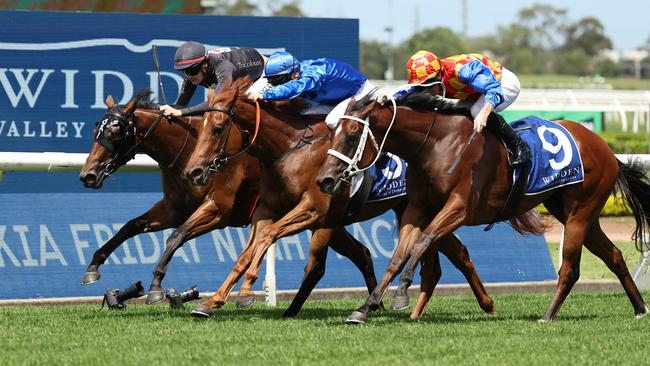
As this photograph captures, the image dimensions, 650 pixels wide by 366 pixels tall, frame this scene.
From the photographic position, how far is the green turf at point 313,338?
5.76m

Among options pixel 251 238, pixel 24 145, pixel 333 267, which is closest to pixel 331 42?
pixel 333 267

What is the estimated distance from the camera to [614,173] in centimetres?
798

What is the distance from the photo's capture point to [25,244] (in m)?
9.00

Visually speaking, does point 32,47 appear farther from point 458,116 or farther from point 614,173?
point 614,173

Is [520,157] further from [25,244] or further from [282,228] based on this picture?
[25,244]

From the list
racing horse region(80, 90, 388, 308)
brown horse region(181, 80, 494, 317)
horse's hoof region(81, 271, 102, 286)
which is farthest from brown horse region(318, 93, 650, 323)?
horse's hoof region(81, 271, 102, 286)

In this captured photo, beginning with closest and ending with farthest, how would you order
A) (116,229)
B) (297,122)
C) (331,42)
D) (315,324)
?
(315,324) → (297,122) → (116,229) → (331,42)

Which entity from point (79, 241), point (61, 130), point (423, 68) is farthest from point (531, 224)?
point (61, 130)

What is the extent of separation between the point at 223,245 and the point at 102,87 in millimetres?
1681

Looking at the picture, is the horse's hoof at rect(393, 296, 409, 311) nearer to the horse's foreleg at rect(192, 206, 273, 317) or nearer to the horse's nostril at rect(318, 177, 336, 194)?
the horse's foreleg at rect(192, 206, 273, 317)

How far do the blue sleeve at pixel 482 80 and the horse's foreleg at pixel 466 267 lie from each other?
1104 mm

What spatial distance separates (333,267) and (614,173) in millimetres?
2534

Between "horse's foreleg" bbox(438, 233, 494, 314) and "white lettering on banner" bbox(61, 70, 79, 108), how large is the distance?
11.2 ft

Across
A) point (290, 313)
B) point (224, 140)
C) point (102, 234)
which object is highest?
point (224, 140)
